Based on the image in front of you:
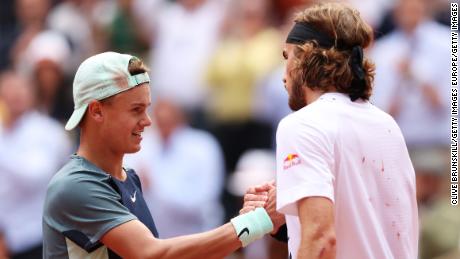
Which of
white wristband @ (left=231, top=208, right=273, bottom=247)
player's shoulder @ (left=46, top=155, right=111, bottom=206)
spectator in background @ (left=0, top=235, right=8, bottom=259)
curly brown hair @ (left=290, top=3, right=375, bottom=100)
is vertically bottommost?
spectator in background @ (left=0, top=235, right=8, bottom=259)

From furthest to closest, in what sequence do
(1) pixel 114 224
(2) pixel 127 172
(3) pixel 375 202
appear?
(2) pixel 127 172
(1) pixel 114 224
(3) pixel 375 202

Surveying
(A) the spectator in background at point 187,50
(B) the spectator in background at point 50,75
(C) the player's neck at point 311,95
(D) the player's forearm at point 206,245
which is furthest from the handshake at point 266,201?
(B) the spectator in background at point 50,75

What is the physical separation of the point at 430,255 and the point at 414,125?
60.8 inches

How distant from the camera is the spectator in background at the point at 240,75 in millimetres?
9844

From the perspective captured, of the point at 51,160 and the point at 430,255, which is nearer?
the point at 430,255

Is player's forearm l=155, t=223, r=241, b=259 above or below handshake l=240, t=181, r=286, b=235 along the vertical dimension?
below

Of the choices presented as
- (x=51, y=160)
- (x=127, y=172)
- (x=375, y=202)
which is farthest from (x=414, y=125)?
(x=375, y=202)

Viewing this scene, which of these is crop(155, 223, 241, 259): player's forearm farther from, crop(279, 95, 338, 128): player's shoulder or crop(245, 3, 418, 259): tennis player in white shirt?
crop(279, 95, 338, 128): player's shoulder

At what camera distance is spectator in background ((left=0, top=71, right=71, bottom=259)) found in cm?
1004

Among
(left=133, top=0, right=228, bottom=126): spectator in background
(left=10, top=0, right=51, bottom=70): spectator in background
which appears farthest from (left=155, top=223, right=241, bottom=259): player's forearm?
(left=10, top=0, right=51, bottom=70): spectator in background

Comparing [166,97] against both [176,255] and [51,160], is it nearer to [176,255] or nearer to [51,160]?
[51,160]

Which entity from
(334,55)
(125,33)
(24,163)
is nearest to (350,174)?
(334,55)

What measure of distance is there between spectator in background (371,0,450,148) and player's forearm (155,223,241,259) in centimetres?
477

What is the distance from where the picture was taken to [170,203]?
32.0 feet
